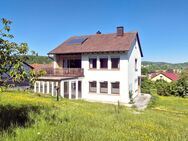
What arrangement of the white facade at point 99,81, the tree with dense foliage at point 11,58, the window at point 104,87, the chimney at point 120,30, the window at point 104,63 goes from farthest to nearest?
the chimney at point 120,30 < the window at point 104,63 < the window at point 104,87 < the white facade at point 99,81 < the tree with dense foliage at point 11,58

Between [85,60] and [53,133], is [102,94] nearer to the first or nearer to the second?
[85,60]

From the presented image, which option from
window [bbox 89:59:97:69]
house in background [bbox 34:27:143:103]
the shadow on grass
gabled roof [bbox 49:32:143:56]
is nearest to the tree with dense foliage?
the shadow on grass

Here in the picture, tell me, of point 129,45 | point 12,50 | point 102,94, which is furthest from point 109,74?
point 12,50

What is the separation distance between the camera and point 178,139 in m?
5.80

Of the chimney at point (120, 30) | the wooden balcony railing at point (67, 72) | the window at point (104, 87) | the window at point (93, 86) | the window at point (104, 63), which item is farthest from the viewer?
the chimney at point (120, 30)

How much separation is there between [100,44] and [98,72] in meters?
3.83

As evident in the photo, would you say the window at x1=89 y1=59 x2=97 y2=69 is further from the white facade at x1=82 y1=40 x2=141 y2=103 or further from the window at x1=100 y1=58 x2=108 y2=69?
the window at x1=100 y1=58 x2=108 y2=69

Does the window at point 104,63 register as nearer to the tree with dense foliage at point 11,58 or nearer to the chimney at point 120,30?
the chimney at point 120,30

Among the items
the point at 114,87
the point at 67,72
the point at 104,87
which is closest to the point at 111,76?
the point at 114,87

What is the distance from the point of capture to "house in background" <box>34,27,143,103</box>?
75.2 ft

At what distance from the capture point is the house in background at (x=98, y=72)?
2291 cm

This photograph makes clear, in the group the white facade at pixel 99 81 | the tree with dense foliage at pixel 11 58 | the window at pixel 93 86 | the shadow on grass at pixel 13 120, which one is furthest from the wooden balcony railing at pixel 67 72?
the tree with dense foliage at pixel 11 58

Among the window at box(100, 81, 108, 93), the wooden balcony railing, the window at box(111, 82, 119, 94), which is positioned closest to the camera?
the window at box(111, 82, 119, 94)

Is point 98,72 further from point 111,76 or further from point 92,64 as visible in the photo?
point 111,76
